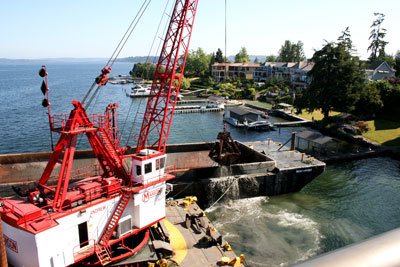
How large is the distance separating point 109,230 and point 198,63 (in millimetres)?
149662

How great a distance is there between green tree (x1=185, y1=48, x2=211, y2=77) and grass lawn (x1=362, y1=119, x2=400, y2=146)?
10695cm

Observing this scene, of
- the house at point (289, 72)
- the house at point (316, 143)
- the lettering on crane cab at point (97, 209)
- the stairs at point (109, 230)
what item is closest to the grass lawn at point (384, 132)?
the house at point (316, 143)

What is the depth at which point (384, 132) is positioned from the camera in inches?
2255

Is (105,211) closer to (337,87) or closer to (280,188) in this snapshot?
(280,188)

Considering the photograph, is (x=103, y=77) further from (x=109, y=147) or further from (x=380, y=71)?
(x=380, y=71)

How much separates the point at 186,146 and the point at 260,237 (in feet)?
55.1

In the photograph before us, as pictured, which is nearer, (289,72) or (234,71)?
(289,72)

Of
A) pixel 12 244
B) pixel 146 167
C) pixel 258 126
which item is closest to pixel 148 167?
pixel 146 167

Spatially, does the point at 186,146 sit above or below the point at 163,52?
below

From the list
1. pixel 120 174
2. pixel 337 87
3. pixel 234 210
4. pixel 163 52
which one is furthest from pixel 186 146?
pixel 337 87

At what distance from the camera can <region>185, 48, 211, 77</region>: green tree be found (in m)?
165

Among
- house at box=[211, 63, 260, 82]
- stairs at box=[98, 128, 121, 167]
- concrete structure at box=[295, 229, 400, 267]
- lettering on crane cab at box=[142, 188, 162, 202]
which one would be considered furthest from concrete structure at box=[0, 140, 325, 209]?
house at box=[211, 63, 260, 82]

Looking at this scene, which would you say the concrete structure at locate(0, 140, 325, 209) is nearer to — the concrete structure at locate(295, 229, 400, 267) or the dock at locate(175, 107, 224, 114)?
the concrete structure at locate(295, 229, 400, 267)

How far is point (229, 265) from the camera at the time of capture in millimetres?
21312
